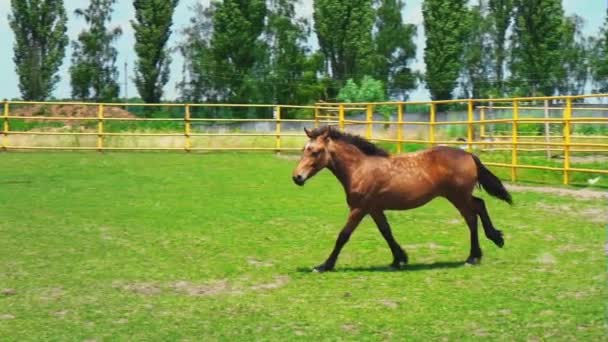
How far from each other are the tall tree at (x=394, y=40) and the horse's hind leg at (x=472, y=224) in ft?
157

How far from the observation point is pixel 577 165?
52.8ft

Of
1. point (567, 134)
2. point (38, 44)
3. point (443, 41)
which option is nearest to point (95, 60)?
point (38, 44)

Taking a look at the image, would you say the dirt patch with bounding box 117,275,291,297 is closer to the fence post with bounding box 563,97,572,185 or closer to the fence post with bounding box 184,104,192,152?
the fence post with bounding box 563,97,572,185

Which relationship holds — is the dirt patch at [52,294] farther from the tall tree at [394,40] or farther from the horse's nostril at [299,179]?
the tall tree at [394,40]

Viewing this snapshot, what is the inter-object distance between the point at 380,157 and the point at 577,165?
9.79 meters

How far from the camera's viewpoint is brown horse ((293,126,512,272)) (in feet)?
24.0

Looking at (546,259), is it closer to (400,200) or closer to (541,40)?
(400,200)

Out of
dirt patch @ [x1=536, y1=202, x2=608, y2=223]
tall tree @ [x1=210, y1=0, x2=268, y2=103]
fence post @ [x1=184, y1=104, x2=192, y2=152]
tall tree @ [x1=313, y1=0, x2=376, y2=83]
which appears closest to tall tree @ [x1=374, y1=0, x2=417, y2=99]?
tall tree @ [x1=313, y1=0, x2=376, y2=83]

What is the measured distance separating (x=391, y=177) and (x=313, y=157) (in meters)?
0.74

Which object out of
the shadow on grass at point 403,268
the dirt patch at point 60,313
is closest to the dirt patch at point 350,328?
the shadow on grass at point 403,268

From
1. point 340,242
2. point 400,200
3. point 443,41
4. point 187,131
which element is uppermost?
point 443,41

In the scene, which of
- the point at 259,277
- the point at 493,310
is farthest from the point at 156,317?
the point at 493,310

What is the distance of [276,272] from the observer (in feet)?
23.4

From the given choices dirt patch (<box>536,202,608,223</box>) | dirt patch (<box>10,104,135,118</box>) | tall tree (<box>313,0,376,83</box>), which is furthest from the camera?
tall tree (<box>313,0,376,83</box>)
